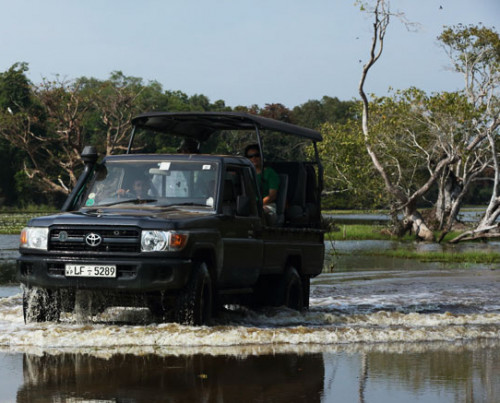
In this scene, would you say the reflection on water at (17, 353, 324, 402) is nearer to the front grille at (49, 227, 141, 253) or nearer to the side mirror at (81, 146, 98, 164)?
the front grille at (49, 227, 141, 253)

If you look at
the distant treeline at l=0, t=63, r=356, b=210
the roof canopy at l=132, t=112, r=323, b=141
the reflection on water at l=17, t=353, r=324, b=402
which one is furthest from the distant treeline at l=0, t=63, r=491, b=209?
the reflection on water at l=17, t=353, r=324, b=402

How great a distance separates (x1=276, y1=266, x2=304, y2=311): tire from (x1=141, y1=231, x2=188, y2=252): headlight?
328cm

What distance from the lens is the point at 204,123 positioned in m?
14.8

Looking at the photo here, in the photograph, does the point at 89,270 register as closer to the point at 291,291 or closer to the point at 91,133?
the point at 291,291

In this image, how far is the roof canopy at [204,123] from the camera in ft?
43.7

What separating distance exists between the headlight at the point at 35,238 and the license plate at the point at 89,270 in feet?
1.47

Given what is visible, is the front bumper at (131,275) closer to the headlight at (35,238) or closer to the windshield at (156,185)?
the headlight at (35,238)

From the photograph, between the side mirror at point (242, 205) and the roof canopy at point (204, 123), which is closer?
the side mirror at point (242, 205)

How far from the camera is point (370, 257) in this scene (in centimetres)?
3052

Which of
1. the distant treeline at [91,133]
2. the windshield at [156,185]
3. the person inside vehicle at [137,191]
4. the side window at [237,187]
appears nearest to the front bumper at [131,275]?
the windshield at [156,185]

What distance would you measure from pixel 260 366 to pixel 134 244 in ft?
7.42

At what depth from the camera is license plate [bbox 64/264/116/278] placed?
10.7 metres

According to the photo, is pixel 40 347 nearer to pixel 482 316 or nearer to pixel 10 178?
pixel 482 316

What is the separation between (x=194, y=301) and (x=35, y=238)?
185 cm
